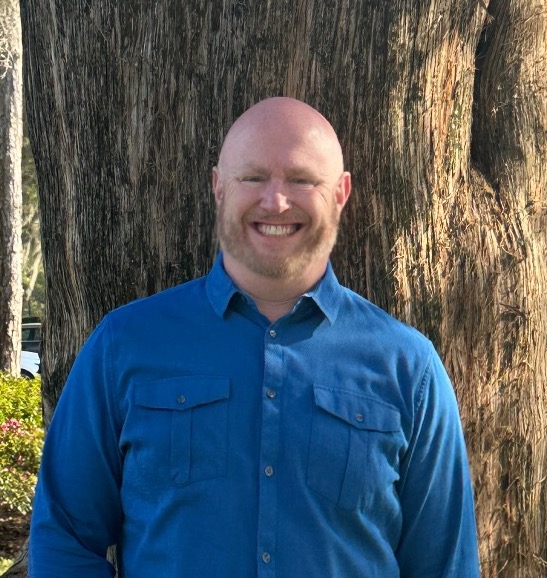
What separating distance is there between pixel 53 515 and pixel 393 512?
0.92m

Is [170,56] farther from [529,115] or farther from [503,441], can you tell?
[503,441]

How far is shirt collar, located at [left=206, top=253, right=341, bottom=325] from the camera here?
8.45 feet

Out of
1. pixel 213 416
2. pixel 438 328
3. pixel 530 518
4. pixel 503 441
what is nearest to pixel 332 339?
pixel 213 416

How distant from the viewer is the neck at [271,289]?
103 inches

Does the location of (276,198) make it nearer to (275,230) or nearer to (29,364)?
(275,230)

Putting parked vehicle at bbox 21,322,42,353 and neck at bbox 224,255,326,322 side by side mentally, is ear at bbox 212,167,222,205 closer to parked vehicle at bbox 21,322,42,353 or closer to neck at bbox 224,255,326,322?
neck at bbox 224,255,326,322

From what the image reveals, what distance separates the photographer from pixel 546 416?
3.46 m

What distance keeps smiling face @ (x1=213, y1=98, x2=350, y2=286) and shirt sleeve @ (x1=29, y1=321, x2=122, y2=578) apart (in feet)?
1.52

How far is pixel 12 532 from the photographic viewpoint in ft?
28.5

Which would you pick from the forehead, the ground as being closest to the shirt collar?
the forehead

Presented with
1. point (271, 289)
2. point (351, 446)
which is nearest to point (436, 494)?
point (351, 446)

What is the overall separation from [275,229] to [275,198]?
0.28 feet

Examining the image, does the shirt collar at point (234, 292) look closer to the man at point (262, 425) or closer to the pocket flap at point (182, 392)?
the man at point (262, 425)

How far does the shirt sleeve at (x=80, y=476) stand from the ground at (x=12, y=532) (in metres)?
6.51
